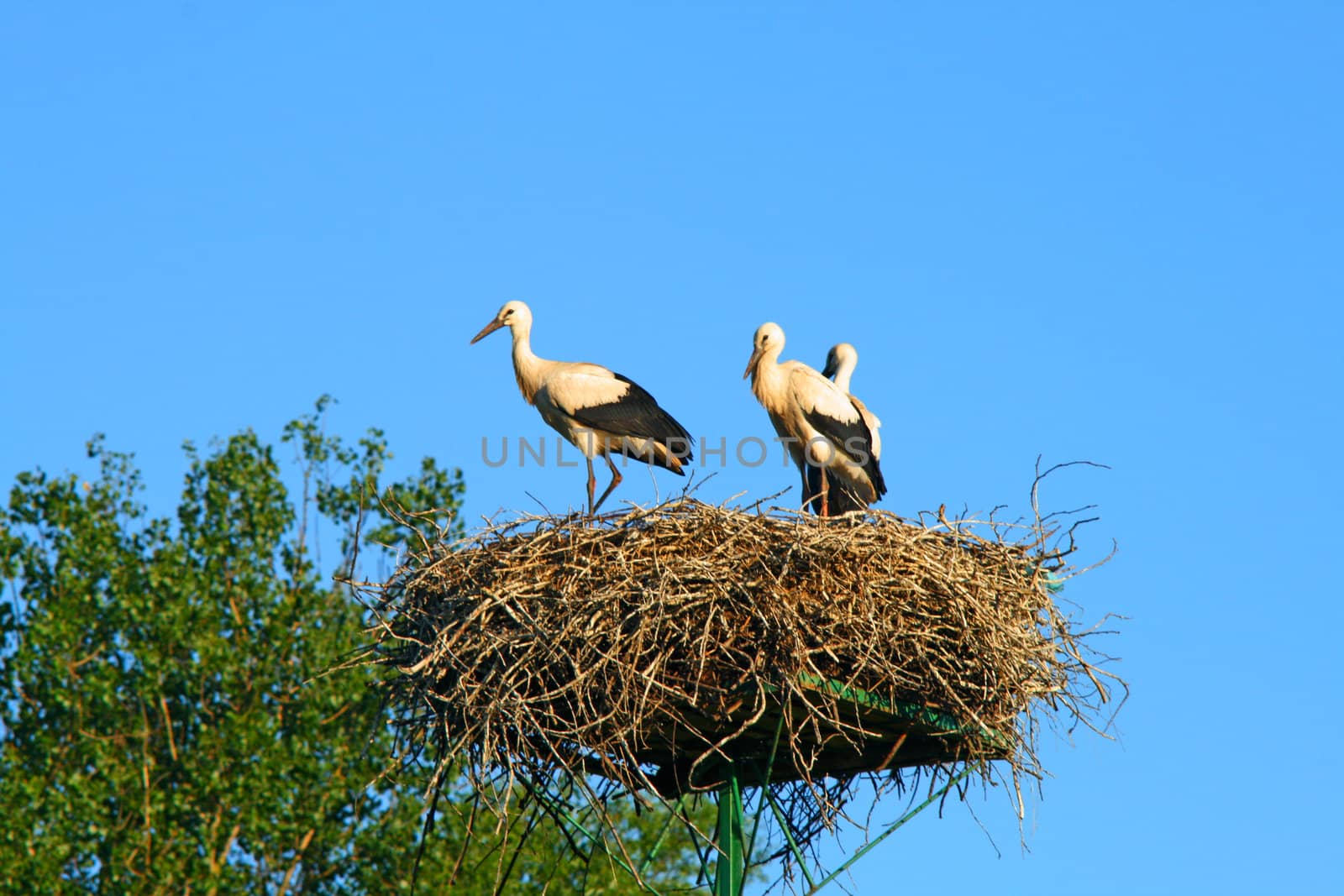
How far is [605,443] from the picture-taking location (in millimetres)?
10914

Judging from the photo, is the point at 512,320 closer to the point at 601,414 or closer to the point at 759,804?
the point at 601,414

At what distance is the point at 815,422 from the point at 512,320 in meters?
2.35

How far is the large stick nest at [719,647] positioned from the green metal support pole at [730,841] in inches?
6.3

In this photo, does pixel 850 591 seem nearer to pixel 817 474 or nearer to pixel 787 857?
pixel 787 857

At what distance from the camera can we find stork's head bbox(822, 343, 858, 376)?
39.0 feet

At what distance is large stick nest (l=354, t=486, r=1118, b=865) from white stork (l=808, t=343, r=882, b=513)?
1.94 metres

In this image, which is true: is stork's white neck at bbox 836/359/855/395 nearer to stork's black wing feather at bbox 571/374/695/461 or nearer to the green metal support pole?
stork's black wing feather at bbox 571/374/695/461

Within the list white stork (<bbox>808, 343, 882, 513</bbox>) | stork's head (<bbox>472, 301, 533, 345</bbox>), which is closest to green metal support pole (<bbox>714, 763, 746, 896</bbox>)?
white stork (<bbox>808, 343, 882, 513</bbox>)

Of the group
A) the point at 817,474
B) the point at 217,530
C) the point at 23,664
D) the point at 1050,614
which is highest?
the point at 217,530

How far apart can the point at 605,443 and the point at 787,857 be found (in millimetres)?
3749

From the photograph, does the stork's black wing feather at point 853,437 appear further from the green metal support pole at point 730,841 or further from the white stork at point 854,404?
the green metal support pole at point 730,841

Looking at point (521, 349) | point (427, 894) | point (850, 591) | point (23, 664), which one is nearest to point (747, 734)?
point (850, 591)

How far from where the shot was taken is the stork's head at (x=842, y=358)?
39.0ft

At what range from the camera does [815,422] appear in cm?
1039
